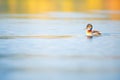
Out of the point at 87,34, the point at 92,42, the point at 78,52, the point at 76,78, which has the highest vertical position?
the point at 87,34

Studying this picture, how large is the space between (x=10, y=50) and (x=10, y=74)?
5.17 ft

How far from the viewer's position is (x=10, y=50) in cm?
631

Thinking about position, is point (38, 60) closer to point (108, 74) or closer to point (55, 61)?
point (55, 61)

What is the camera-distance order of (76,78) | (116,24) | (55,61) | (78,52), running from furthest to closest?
(116,24)
(78,52)
(55,61)
(76,78)

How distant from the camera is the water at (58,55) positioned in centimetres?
480

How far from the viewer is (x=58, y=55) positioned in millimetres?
5926

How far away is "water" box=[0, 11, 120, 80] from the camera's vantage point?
15.7ft

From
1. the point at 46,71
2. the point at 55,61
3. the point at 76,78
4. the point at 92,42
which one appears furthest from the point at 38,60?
the point at 92,42

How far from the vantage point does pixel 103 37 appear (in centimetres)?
775

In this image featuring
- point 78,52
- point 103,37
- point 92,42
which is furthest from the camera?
point 103,37

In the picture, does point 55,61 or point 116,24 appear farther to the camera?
point 116,24

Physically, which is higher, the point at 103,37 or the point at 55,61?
the point at 103,37

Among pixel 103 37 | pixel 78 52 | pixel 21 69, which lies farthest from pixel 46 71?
pixel 103 37

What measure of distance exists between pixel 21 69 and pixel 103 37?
119 inches
